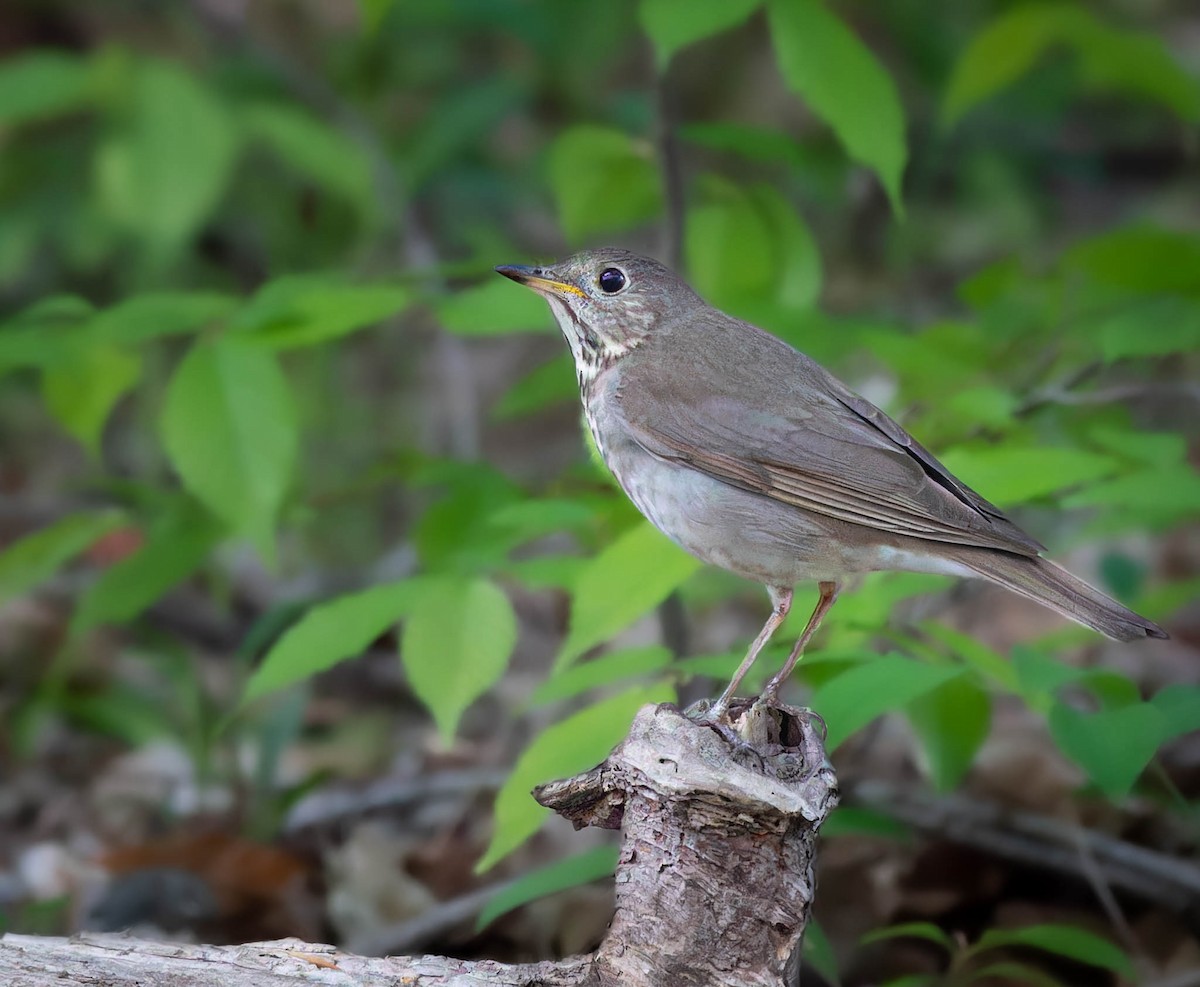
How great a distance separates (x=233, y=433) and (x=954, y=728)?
2009mm

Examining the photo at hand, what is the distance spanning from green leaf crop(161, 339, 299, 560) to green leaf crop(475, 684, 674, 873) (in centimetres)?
100

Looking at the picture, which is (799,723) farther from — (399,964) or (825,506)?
(399,964)

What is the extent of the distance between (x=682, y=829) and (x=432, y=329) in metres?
7.08

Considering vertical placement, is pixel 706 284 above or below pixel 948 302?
below

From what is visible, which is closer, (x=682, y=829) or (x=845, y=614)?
(x=682, y=829)

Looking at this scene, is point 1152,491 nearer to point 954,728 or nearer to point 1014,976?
point 954,728

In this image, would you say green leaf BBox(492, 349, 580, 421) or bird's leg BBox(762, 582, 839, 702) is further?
green leaf BBox(492, 349, 580, 421)

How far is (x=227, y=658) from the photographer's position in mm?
6438

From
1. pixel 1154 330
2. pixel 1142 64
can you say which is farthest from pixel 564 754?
pixel 1142 64

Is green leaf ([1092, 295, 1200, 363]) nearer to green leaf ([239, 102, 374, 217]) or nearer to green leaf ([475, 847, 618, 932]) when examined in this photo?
green leaf ([475, 847, 618, 932])

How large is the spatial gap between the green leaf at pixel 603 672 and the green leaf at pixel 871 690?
48 cm

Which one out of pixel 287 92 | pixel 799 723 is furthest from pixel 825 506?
pixel 287 92

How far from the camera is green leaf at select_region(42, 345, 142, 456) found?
4.14 m

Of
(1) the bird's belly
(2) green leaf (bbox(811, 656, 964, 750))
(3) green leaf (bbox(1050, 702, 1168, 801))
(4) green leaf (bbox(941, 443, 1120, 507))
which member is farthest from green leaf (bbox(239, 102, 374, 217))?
(3) green leaf (bbox(1050, 702, 1168, 801))
